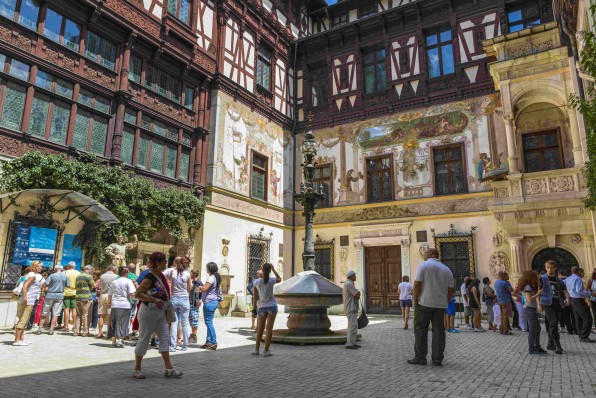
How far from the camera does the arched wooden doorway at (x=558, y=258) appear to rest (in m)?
15.1

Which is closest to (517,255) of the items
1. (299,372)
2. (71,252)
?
(299,372)

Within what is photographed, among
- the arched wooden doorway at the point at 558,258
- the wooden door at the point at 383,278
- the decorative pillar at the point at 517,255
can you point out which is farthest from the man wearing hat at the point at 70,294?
the arched wooden doorway at the point at 558,258

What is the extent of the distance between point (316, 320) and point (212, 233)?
8.19 metres

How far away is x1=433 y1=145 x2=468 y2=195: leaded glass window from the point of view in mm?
18375

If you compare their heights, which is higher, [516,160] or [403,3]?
[403,3]

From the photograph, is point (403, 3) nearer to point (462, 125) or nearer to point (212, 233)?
point (462, 125)

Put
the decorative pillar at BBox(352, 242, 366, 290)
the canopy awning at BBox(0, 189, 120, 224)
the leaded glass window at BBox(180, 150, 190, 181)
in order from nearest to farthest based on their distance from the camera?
the canopy awning at BBox(0, 189, 120, 224)
the leaded glass window at BBox(180, 150, 190, 181)
the decorative pillar at BBox(352, 242, 366, 290)

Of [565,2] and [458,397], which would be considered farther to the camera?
[565,2]

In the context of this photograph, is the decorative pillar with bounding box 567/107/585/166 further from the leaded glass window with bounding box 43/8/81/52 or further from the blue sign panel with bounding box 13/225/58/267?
the blue sign panel with bounding box 13/225/58/267

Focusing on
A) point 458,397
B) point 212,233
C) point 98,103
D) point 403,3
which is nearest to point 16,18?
point 98,103

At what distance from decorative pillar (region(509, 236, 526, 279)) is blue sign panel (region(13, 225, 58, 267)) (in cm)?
1483

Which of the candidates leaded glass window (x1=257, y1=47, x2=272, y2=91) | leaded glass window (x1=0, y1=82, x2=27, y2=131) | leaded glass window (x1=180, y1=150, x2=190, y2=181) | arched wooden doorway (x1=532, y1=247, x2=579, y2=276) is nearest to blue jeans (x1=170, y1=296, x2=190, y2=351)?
leaded glass window (x1=0, y1=82, x2=27, y2=131)

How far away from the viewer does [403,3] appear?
21891 millimetres

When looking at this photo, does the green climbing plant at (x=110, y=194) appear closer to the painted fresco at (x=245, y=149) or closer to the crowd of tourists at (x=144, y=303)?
the crowd of tourists at (x=144, y=303)
